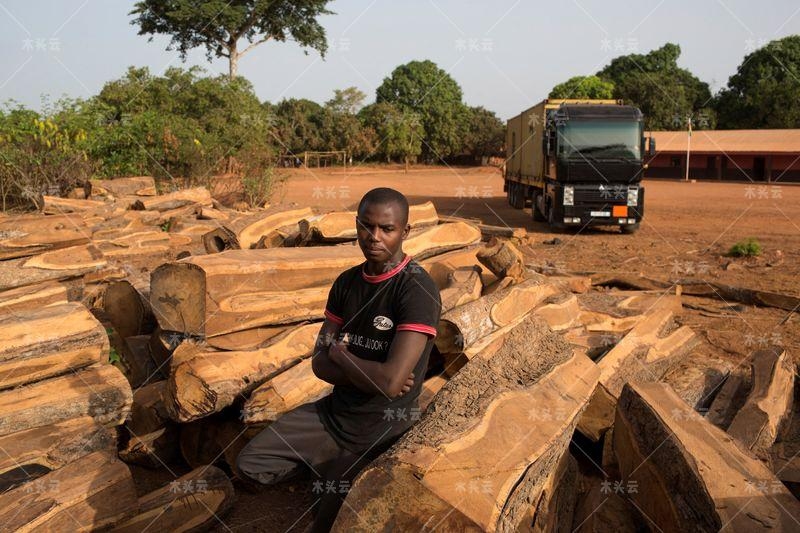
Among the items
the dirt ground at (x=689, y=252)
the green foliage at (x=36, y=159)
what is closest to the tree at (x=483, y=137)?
the dirt ground at (x=689, y=252)

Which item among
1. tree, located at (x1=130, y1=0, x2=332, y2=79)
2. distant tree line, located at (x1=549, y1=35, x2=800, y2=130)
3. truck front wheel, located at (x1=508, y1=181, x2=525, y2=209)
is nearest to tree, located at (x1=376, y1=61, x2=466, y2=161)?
distant tree line, located at (x1=549, y1=35, x2=800, y2=130)

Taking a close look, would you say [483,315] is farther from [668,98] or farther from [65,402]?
[668,98]

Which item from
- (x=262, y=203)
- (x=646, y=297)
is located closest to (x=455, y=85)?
(x=262, y=203)

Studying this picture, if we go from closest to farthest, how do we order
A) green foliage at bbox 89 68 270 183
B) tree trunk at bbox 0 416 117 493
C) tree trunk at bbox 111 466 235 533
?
tree trunk at bbox 111 466 235 533
tree trunk at bbox 0 416 117 493
green foliage at bbox 89 68 270 183

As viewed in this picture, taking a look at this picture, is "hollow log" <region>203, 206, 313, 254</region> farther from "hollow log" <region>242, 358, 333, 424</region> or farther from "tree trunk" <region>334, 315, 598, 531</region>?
"tree trunk" <region>334, 315, 598, 531</region>

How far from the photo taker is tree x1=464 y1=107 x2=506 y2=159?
49.8 m

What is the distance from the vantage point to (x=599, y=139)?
526 inches

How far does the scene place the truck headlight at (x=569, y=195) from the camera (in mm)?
13594

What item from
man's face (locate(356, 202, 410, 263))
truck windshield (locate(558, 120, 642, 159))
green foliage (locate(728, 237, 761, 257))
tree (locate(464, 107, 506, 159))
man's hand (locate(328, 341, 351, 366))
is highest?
tree (locate(464, 107, 506, 159))

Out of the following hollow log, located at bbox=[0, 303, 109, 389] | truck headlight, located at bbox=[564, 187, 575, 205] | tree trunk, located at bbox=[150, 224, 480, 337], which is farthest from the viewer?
truck headlight, located at bbox=[564, 187, 575, 205]

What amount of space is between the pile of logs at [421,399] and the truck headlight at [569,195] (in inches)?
312

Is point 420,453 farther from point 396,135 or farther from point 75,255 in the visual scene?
point 396,135

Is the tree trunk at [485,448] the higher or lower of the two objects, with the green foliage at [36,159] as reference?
lower

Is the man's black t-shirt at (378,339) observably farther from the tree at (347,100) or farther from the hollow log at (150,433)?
the tree at (347,100)
